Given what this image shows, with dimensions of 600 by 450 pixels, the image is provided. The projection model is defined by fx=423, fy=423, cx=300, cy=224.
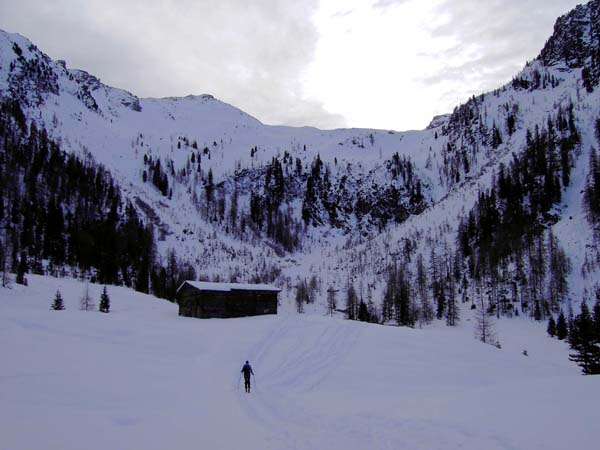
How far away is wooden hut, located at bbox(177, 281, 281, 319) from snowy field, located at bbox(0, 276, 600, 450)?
8.28 metres

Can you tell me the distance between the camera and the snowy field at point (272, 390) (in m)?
13.1

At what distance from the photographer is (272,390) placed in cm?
2230

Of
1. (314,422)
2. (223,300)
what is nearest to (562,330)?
(223,300)

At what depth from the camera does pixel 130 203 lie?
134 meters

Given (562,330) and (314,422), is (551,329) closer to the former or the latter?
(562,330)

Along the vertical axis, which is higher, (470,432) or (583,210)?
(583,210)

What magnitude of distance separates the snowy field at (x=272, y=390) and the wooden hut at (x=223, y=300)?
8.28 meters

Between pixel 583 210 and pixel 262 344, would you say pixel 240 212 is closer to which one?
pixel 583 210

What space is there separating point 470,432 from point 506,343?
50.0 meters

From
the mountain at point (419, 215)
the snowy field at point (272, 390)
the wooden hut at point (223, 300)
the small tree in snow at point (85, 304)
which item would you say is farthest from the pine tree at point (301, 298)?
the snowy field at point (272, 390)

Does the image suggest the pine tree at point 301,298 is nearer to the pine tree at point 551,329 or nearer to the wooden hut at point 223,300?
the wooden hut at point 223,300

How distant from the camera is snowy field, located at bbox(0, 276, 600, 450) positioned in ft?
43.1

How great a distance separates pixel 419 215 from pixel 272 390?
133726mm

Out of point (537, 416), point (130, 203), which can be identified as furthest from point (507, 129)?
point (537, 416)
